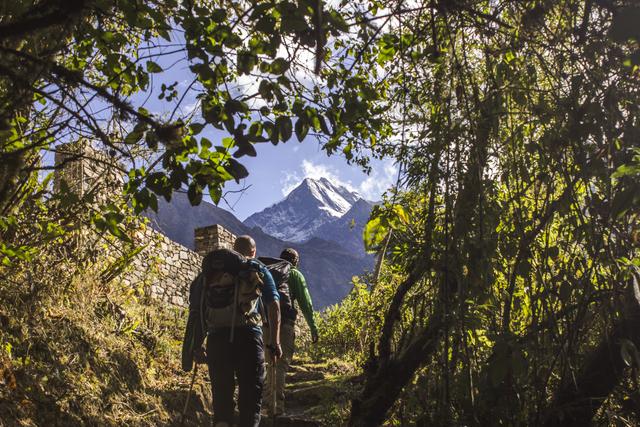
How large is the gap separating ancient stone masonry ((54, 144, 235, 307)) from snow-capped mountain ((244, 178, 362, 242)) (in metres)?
153

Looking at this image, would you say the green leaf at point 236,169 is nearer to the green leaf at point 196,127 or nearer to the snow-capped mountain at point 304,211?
the green leaf at point 196,127

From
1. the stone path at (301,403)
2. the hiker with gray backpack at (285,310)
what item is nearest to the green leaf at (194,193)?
the hiker with gray backpack at (285,310)

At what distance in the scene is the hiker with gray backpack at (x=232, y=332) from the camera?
407 cm

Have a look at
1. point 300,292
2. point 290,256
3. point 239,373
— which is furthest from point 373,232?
point 290,256

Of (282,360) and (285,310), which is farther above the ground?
(285,310)

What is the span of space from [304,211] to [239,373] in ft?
600

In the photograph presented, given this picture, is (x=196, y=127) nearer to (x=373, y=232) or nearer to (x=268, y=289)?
(x=373, y=232)

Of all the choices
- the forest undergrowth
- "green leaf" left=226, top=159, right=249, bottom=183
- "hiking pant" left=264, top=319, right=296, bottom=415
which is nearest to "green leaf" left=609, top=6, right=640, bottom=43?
"green leaf" left=226, top=159, right=249, bottom=183

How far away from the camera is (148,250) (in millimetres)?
9070

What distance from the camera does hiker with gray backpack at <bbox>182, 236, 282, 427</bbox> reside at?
13.4ft

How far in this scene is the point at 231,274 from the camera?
13.9 feet

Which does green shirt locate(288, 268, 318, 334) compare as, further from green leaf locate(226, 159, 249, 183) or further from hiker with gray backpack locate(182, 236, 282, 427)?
green leaf locate(226, 159, 249, 183)

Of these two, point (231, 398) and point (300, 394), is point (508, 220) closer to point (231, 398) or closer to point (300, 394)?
point (231, 398)

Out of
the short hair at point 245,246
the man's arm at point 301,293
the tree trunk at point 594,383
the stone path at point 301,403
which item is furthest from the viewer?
the man's arm at point 301,293
